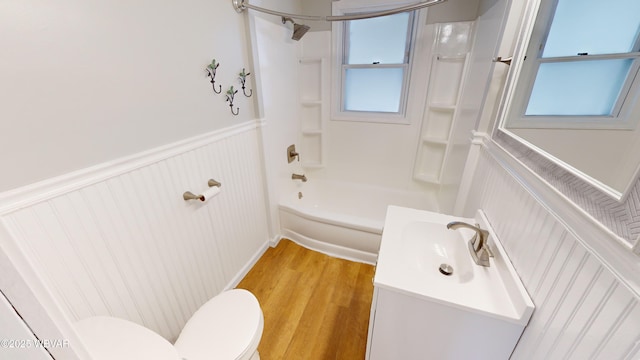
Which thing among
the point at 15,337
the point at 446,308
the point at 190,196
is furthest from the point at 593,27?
the point at 190,196

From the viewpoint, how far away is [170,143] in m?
1.11

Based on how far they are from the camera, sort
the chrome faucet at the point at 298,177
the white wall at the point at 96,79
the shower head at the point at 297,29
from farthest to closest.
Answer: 1. the chrome faucet at the point at 298,177
2. the shower head at the point at 297,29
3. the white wall at the point at 96,79

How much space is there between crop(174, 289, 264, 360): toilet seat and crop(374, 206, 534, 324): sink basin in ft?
1.85

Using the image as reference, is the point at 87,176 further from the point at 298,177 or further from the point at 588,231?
the point at 298,177

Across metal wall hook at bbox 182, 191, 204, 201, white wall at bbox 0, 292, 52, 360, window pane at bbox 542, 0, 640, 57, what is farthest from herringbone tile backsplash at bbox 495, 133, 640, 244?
metal wall hook at bbox 182, 191, 204, 201

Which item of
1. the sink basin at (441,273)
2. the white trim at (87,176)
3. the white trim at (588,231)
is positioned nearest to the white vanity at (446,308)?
the sink basin at (441,273)

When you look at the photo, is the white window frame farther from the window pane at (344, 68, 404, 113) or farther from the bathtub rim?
the bathtub rim

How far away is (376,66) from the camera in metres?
2.18

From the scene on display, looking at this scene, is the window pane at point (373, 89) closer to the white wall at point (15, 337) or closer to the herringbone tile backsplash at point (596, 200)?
the herringbone tile backsplash at point (596, 200)

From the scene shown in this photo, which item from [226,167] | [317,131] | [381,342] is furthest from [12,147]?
[317,131]

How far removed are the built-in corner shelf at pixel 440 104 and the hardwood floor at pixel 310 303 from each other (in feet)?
3.76

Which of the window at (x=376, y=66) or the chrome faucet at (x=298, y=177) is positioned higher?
the window at (x=376, y=66)

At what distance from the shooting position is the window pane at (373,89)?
2.21 m

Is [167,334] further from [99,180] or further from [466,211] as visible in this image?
[466,211]
